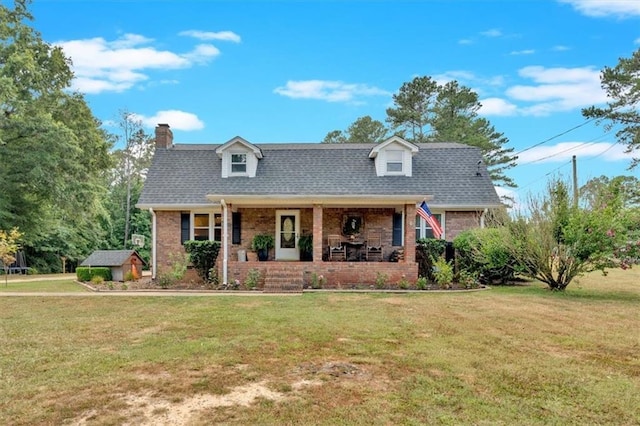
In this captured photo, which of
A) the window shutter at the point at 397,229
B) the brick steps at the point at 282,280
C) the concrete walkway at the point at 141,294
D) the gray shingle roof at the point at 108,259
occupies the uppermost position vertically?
the window shutter at the point at 397,229

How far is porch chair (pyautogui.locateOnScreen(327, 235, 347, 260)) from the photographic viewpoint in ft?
50.5

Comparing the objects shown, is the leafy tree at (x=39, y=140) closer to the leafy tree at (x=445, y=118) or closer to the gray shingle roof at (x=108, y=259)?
the gray shingle roof at (x=108, y=259)

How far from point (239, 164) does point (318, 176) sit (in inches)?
133

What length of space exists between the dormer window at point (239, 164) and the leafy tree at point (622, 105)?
63.6 feet

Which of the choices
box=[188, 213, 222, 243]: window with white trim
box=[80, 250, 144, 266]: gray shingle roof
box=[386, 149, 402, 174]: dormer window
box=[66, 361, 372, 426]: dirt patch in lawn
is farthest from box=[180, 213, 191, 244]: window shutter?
box=[66, 361, 372, 426]: dirt patch in lawn

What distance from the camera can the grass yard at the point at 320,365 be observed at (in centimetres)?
368

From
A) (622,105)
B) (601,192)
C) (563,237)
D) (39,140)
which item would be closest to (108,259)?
(39,140)

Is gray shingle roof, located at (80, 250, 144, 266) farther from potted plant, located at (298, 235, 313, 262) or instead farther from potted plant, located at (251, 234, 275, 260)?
potted plant, located at (298, 235, 313, 262)

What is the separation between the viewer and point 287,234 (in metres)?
16.3

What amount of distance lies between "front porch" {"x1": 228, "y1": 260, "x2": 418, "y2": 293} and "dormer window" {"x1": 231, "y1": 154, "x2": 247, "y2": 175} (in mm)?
5082

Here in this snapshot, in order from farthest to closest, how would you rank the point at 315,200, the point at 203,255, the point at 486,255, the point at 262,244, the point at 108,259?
the point at 108,259 < the point at 262,244 < the point at 203,255 < the point at 315,200 < the point at 486,255

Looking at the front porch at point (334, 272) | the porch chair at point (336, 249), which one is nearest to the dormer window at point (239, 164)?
the porch chair at point (336, 249)

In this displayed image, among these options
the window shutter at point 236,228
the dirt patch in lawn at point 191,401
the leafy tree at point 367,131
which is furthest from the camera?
the leafy tree at point 367,131

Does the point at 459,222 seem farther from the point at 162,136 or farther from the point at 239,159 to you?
the point at 162,136
